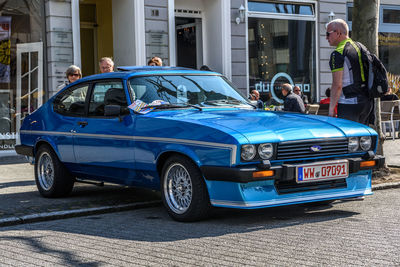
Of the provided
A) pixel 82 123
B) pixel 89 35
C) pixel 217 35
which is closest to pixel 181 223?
pixel 82 123

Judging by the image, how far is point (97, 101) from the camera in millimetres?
7738

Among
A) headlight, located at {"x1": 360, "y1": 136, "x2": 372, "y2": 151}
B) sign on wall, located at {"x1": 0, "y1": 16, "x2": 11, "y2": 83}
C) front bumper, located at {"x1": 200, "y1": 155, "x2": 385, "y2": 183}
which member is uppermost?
sign on wall, located at {"x1": 0, "y1": 16, "x2": 11, "y2": 83}

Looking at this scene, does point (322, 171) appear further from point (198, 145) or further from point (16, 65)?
point (16, 65)

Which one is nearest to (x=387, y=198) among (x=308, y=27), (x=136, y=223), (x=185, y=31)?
(x=136, y=223)

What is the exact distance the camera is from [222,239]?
18.0 ft

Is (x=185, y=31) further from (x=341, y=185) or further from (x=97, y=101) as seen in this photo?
(x=341, y=185)

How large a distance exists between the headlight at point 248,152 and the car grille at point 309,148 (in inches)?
10.7

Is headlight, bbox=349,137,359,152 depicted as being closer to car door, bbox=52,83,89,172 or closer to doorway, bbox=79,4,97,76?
car door, bbox=52,83,89,172

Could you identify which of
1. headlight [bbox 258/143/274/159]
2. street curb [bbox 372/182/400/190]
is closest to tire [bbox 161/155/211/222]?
headlight [bbox 258/143/274/159]

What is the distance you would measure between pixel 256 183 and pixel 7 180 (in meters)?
5.58

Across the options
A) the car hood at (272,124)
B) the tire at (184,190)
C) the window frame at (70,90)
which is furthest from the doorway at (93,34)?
the tire at (184,190)

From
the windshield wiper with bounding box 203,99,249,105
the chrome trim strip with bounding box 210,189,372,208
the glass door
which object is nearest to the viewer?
the chrome trim strip with bounding box 210,189,372,208

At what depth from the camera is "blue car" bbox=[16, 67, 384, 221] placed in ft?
19.4

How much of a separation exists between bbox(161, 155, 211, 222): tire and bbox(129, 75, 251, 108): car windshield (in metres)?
0.90
